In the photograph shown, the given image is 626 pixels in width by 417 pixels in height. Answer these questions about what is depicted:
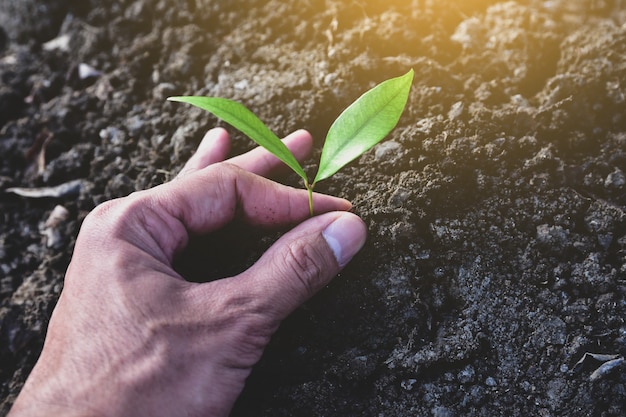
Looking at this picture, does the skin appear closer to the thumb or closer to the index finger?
the thumb

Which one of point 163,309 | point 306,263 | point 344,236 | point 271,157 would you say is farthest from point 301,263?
point 271,157

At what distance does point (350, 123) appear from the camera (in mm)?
1387

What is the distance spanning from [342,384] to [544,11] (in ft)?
5.13

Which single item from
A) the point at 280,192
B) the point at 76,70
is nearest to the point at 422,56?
the point at 280,192

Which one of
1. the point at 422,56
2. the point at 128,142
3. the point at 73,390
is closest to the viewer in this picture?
the point at 73,390

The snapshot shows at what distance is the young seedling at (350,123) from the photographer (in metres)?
1.34

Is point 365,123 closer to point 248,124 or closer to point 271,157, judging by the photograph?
point 248,124

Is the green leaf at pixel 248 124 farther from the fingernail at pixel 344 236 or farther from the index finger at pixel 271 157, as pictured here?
the index finger at pixel 271 157

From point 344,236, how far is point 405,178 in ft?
1.31

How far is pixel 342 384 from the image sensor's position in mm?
1464

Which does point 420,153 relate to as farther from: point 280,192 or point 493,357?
point 493,357

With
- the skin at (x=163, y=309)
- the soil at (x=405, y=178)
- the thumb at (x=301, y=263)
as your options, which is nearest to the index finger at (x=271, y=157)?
the soil at (x=405, y=178)

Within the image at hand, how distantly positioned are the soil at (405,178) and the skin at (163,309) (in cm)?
23

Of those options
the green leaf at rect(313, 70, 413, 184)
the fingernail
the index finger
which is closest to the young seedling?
the green leaf at rect(313, 70, 413, 184)
